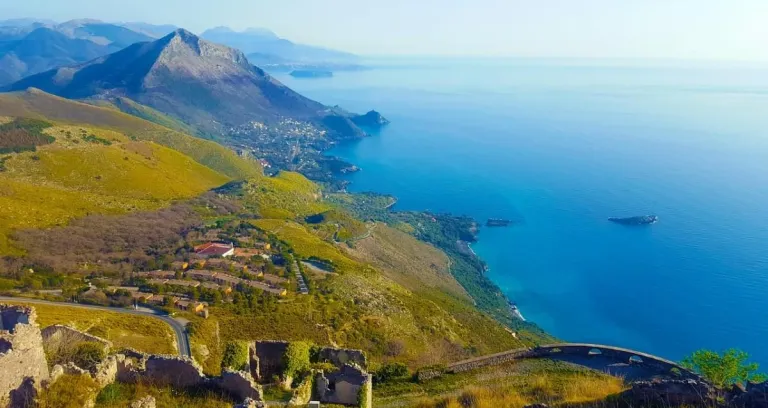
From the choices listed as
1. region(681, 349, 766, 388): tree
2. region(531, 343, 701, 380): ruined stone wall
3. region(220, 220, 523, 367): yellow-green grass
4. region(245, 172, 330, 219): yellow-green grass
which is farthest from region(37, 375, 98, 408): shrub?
region(245, 172, 330, 219): yellow-green grass

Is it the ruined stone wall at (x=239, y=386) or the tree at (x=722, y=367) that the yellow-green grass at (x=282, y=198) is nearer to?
the tree at (x=722, y=367)

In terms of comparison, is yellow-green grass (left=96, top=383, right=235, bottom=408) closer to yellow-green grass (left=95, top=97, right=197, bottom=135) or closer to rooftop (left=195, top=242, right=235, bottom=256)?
rooftop (left=195, top=242, right=235, bottom=256)

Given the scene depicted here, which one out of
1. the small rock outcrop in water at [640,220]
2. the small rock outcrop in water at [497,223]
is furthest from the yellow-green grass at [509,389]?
the small rock outcrop in water at [640,220]

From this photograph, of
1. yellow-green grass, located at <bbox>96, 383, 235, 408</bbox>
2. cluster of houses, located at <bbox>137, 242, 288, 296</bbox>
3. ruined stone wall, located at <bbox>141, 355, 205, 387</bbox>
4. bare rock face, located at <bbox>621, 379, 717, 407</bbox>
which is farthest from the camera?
cluster of houses, located at <bbox>137, 242, 288, 296</bbox>

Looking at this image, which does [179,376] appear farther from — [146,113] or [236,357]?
[146,113]

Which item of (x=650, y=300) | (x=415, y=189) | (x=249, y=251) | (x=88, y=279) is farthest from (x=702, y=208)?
(x=88, y=279)

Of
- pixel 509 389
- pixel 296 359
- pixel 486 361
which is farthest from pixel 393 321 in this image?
pixel 509 389
